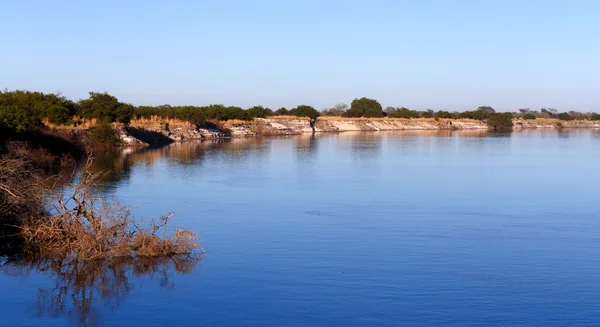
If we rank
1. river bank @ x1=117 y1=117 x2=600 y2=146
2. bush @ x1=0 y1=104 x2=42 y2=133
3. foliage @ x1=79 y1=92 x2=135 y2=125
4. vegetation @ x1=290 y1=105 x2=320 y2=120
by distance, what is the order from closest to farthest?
bush @ x1=0 y1=104 x2=42 y2=133 < foliage @ x1=79 y1=92 x2=135 y2=125 < river bank @ x1=117 y1=117 x2=600 y2=146 < vegetation @ x1=290 y1=105 x2=320 y2=120

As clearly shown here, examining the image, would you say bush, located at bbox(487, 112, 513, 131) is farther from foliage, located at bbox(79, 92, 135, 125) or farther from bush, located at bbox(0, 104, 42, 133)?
bush, located at bbox(0, 104, 42, 133)

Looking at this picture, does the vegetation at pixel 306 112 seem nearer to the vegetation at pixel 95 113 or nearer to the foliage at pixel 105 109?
the vegetation at pixel 95 113

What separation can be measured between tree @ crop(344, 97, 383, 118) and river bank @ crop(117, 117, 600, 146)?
894cm

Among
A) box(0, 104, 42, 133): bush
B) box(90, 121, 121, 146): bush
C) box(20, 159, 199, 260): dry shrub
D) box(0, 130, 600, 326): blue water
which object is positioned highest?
box(0, 104, 42, 133): bush

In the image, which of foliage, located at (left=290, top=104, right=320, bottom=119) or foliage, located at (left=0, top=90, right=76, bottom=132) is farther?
foliage, located at (left=290, top=104, right=320, bottom=119)

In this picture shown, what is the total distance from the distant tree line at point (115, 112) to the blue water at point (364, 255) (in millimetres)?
6645

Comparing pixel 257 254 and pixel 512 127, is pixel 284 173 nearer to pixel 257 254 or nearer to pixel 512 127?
pixel 257 254

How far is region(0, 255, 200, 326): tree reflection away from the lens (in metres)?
11.7

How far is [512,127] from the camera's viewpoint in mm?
129750

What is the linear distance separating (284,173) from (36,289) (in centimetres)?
2202

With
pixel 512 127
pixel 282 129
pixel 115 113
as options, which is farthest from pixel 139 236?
pixel 512 127

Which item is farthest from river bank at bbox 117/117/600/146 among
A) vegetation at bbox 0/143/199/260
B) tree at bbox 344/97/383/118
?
vegetation at bbox 0/143/199/260

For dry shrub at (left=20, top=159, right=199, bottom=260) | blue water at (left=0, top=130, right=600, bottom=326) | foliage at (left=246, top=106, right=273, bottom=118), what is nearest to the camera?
blue water at (left=0, top=130, right=600, bottom=326)

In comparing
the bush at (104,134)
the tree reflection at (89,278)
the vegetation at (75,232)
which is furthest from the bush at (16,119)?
the tree reflection at (89,278)
